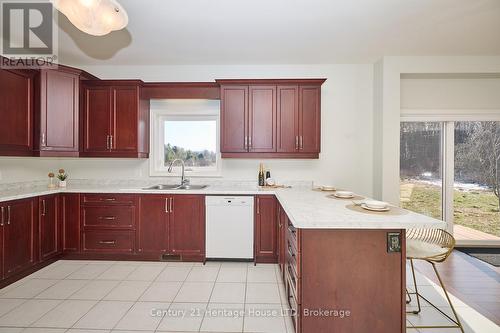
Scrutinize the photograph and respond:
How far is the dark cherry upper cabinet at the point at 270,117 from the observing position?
3176 millimetres

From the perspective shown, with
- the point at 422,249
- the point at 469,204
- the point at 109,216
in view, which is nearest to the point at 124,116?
the point at 109,216

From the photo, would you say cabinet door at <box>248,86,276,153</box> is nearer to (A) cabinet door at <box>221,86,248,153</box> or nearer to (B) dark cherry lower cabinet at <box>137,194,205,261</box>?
(A) cabinet door at <box>221,86,248,153</box>

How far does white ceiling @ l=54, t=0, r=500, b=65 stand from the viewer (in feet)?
7.39

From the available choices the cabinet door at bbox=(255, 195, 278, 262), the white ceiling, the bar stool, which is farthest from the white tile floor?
the white ceiling

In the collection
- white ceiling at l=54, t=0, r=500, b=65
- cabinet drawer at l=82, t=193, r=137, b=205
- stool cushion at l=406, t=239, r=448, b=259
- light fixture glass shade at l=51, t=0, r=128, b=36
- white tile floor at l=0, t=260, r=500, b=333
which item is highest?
white ceiling at l=54, t=0, r=500, b=65

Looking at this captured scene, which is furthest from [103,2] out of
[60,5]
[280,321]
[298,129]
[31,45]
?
[280,321]

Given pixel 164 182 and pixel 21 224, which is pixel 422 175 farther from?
pixel 21 224

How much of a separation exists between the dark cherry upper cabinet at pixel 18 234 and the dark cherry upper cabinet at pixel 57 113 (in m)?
0.66

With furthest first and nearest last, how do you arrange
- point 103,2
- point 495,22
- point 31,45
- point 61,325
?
1. point 31,45
2. point 495,22
3. point 61,325
4. point 103,2

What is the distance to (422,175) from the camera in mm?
3623

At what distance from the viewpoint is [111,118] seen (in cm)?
321

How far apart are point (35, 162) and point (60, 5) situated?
266 centimetres

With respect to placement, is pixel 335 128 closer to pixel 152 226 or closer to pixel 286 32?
pixel 286 32

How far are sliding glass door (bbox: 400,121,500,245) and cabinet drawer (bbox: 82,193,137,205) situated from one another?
3.79m
